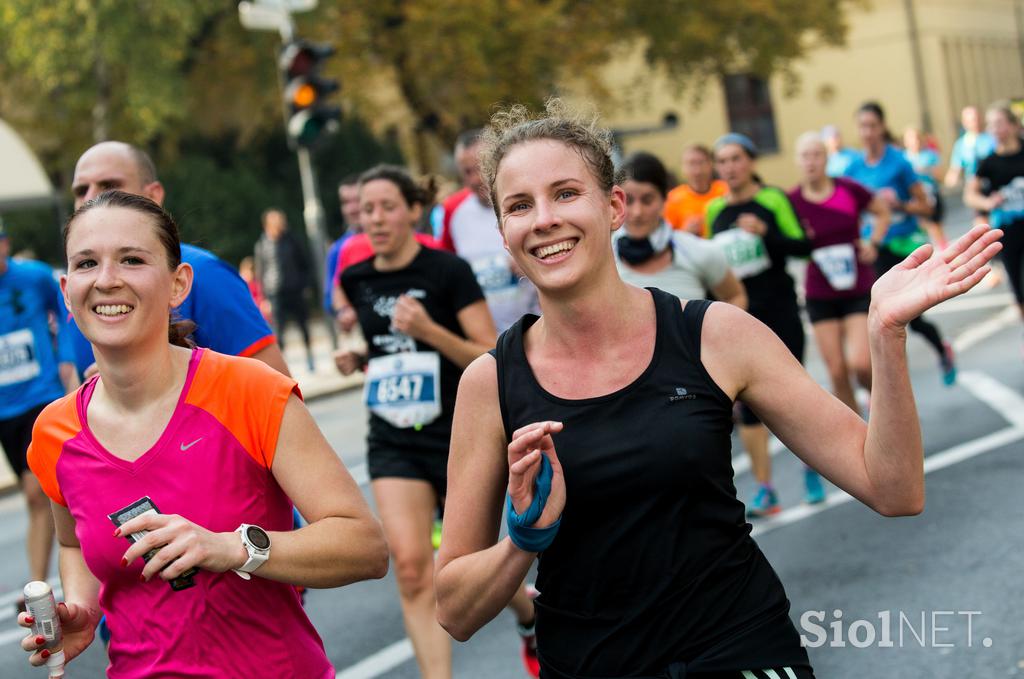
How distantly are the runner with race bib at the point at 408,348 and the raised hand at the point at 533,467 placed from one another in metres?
2.94

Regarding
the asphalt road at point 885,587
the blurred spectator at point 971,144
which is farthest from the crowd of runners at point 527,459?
the blurred spectator at point 971,144

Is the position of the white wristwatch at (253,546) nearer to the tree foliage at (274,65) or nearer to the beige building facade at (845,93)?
the tree foliage at (274,65)

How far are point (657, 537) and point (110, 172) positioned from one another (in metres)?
2.74

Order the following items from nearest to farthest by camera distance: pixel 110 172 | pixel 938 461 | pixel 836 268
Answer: pixel 110 172 < pixel 938 461 < pixel 836 268

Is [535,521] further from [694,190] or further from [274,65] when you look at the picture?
[274,65]

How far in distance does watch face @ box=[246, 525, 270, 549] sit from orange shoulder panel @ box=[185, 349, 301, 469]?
184 millimetres

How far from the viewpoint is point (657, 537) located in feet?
9.64

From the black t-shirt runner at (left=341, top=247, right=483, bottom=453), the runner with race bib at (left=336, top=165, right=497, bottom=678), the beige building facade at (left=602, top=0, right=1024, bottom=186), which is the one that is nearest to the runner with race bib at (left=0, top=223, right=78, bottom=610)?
the runner with race bib at (left=336, top=165, right=497, bottom=678)

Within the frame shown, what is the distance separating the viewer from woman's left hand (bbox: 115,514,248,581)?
2.80 meters

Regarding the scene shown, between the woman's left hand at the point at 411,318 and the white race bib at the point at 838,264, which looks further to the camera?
the white race bib at the point at 838,264

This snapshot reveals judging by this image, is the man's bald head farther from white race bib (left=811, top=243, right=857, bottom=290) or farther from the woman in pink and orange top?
white race bib (left=811, top=243, right=857, bottom=290)

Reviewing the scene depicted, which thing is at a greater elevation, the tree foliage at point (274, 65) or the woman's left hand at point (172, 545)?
the tree foliage at point (274, 65)

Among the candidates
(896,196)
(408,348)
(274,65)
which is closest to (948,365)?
(896,196)

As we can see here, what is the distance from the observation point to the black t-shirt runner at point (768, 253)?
8586 millimetres
